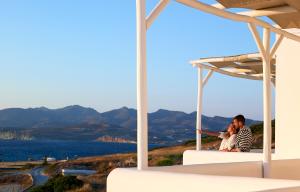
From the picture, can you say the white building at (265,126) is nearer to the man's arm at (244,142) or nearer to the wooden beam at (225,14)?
the wooden beam at (225,14)

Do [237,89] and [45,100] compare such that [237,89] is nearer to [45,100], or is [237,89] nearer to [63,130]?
[45,100]

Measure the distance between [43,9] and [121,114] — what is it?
198ft

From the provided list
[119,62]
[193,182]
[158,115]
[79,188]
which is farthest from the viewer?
[158,115]

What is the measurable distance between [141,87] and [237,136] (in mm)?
3787

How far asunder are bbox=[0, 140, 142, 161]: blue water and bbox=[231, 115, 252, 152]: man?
73451mm

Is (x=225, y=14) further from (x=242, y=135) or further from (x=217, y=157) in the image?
(x=217, y=157)

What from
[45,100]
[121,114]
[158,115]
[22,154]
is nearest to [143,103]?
[45,100]

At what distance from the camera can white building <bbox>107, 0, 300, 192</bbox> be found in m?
5.08

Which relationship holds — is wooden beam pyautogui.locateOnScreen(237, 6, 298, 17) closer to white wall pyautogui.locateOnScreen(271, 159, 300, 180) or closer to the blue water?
white wall pyautogui.locateOnScreen(271, 159, 300, 180)

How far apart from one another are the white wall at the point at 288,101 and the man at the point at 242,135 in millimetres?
730

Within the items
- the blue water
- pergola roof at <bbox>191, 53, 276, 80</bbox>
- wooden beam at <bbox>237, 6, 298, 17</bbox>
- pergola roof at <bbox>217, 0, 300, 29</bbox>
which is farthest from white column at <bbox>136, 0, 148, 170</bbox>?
the blue water

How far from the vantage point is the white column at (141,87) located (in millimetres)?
5742

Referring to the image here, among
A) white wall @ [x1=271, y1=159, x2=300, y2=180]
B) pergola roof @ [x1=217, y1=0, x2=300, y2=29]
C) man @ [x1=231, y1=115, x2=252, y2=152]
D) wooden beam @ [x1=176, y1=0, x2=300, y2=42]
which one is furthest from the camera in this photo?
man @ [x1=231, y1=115, x2=252, y2=152]

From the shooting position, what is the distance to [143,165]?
18.8ft
